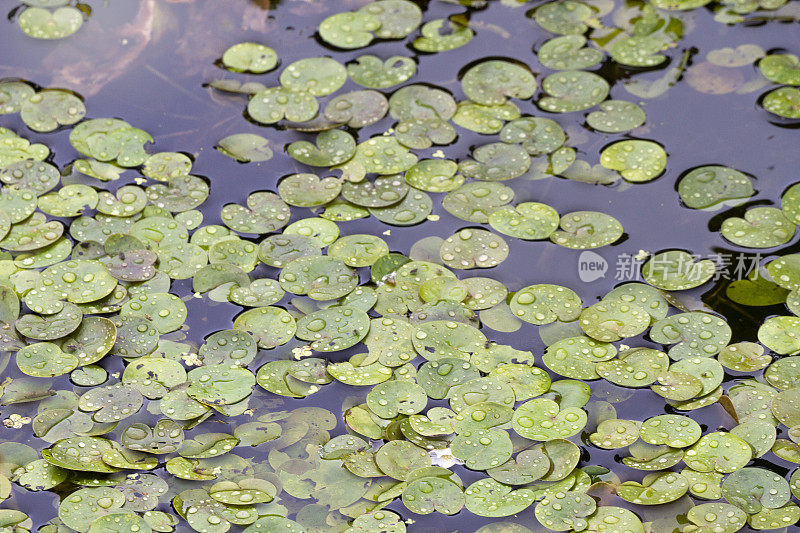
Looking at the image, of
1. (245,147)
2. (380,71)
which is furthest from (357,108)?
(245,147)

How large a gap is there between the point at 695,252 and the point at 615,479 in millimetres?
879

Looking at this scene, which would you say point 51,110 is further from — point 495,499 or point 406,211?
point 495,499

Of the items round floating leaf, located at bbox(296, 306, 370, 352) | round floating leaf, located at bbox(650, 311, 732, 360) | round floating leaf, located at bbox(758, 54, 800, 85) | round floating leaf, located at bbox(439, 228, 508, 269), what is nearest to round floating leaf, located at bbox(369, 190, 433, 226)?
round floating leaf, located at bbox(439, 228, 508, 269)

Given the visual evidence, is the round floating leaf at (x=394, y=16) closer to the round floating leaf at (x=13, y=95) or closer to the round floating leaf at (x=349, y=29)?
the round floating leaf at (x=349, y=29)

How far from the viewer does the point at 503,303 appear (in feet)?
8.19

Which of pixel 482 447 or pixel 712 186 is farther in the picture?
pixel 712 186

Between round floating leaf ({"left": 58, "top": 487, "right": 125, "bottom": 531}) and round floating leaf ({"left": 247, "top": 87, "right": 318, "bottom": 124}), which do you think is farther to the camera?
round floating leaf ({"left": 247, "top": 87, "right": 318, "bottom": 124})

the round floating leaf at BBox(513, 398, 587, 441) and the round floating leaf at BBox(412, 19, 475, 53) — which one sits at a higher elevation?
the round floating leaf at BBox(412, 19, 475, 53)

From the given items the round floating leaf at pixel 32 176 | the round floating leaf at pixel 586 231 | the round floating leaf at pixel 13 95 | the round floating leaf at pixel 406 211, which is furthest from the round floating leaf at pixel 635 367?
the round floating leaf at pixel 13 95

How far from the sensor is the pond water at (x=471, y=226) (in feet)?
6.98

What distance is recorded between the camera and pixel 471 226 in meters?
2.70

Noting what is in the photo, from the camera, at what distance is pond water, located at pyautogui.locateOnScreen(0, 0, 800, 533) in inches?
83.7

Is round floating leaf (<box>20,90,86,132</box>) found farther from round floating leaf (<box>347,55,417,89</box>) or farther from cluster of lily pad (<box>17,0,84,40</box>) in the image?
round floating leaf (<box>347,55,417,89</box>)

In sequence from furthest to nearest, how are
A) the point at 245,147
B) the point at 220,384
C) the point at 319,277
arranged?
the point at 245,147 < the point at 319,277 < the point at 220,384
